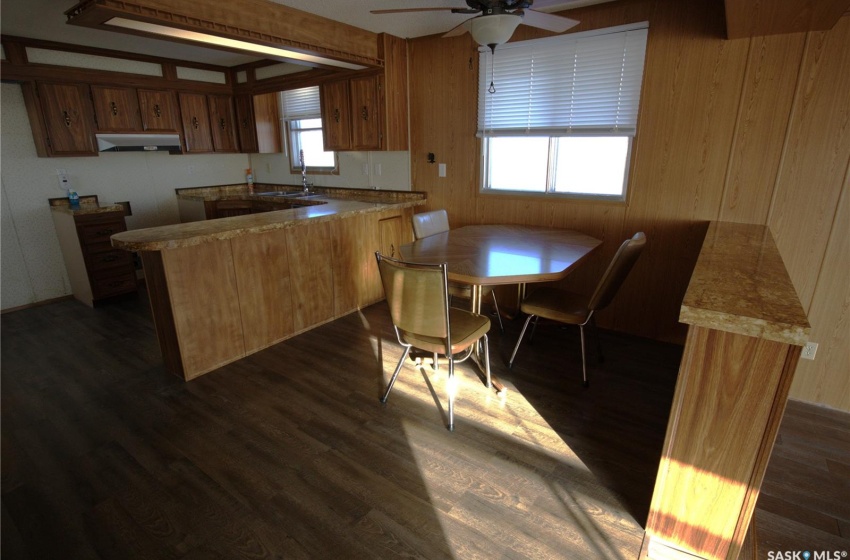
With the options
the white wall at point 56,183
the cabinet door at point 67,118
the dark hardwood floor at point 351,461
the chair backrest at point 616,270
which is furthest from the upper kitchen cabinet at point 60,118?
the chair backrest at point 616,270

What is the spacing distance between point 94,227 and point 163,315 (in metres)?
2.04

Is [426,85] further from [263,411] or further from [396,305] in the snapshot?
[263,411]

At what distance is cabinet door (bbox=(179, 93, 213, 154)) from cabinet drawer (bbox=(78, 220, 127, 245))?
1258 millimetres

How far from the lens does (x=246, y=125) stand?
5.25 m

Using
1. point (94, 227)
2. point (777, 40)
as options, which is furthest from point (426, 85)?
point (94, 227)

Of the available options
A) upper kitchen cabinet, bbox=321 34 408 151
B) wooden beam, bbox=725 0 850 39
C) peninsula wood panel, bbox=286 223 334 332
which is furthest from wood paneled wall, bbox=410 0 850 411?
peninsula wood panel, bbox=286 223 334 332

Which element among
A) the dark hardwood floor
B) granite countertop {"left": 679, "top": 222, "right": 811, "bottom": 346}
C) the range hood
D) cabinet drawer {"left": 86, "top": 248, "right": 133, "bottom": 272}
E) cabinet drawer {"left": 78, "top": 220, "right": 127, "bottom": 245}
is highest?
the range hood

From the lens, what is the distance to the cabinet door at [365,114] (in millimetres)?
3963

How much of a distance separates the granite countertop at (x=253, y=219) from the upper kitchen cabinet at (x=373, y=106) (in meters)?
0.53

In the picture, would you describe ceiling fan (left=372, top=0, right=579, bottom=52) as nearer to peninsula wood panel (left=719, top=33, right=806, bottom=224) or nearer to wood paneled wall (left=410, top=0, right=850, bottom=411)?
wood paneled wall (left=410, top=0, right=850, bottom=411)

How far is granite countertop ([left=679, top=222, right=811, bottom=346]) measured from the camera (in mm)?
1187

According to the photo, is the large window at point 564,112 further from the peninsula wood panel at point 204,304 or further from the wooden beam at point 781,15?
the peninsula wood panel at point 204,304

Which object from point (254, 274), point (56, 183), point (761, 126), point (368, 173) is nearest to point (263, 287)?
point (254, 274)

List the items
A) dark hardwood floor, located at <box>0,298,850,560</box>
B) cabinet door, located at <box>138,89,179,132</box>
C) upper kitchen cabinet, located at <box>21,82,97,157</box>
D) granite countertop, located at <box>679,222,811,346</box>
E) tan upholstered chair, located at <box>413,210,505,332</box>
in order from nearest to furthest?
granite countertop, located at <box>679,222,811,346</box> → dark hardwood floor, located at <box>0,298,850,560</box> → tan upholstered chair, located at <box>413,210,505,332</box> → upper kitchen cabinet, located at <box>21,82,97,157</box> → cabinet door, located at <box>138,89,179,132</box>
